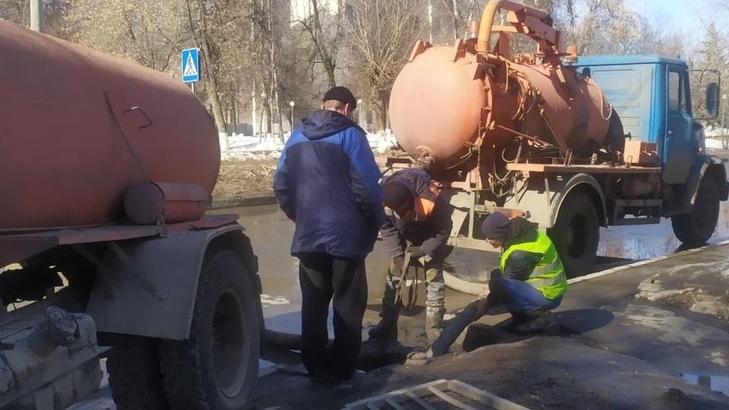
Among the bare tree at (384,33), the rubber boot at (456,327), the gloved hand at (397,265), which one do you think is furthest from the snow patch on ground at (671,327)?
the bare tree at (384,33)

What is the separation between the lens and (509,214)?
599 centimetres

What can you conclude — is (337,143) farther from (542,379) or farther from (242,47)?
(242,47)

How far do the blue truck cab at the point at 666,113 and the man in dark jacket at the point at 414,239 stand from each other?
588 cm

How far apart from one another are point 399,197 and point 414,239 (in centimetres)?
50

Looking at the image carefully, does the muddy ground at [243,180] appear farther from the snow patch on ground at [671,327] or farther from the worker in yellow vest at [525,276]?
the worker in yellow vest at [525,276]

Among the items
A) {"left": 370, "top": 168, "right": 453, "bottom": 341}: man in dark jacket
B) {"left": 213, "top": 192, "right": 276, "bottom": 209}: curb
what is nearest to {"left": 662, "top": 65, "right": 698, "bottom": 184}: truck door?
{"left": 370, "top": 168, "right": 453, "bottom": 341}: man in dark jacket

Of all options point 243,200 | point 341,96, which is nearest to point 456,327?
point 341,96

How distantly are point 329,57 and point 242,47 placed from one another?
13.3 feet

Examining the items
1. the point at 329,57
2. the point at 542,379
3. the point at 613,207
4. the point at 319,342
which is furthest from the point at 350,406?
the point at 329,57

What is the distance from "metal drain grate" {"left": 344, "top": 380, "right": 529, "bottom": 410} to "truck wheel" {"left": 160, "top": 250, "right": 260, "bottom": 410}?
0.66 meters

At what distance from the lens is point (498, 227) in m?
5.88

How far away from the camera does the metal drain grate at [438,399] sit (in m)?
4.19

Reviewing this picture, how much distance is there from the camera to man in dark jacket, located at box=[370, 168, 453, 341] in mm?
6016

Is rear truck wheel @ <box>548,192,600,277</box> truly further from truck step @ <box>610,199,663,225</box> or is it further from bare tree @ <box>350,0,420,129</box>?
bare tree @ <box>350,0,420,129</box>
